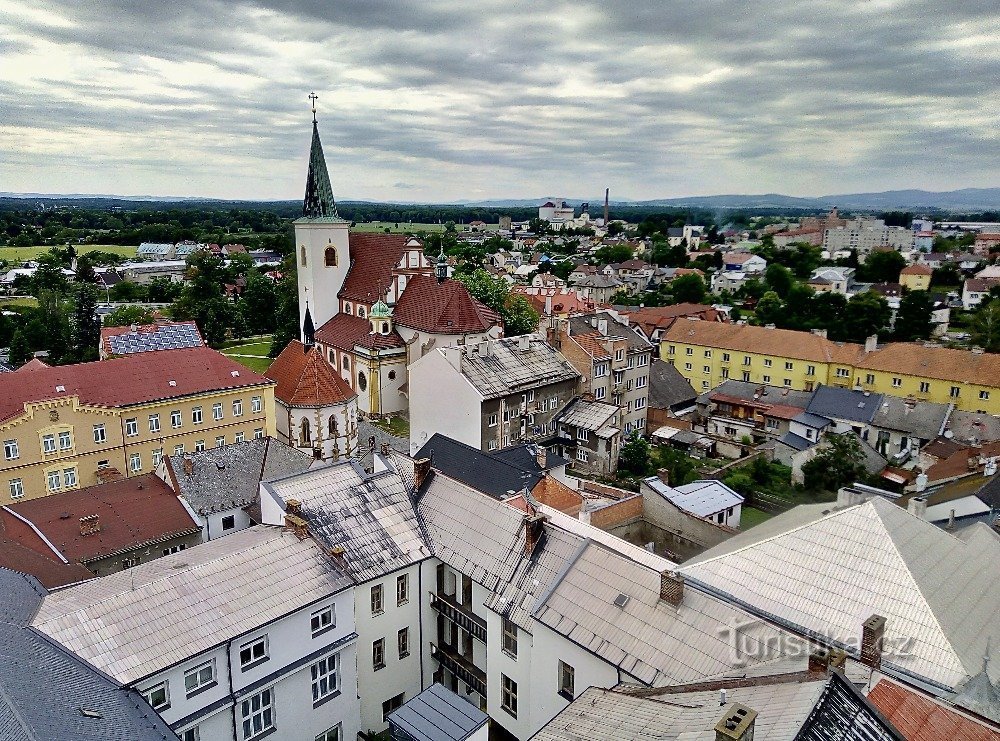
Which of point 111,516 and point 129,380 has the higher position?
point 129,380

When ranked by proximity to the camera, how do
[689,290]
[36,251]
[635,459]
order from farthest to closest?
1. [36,251]
2. [689,290]
3. [635,459]

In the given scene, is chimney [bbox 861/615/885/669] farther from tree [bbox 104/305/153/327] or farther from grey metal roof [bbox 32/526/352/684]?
tree [bbox 104/305/153/327]

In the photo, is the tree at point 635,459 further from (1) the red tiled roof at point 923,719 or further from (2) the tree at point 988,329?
(2) the tree at point 988,329

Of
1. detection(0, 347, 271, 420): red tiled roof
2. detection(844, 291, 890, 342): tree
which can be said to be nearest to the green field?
detection(0, 347, 271, 420): red tiled roof

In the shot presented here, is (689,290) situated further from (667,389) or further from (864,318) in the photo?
(667,389)

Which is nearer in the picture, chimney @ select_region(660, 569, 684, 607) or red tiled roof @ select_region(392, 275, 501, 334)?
chimney @ select_region(660, 569, 684, 607)

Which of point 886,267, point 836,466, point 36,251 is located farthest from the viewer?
point 36,251

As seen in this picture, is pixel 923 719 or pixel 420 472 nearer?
pixel 923 719

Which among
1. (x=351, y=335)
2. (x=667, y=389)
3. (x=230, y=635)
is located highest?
(x=351, y=335)

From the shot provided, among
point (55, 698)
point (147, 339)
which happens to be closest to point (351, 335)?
point (147, 339)
